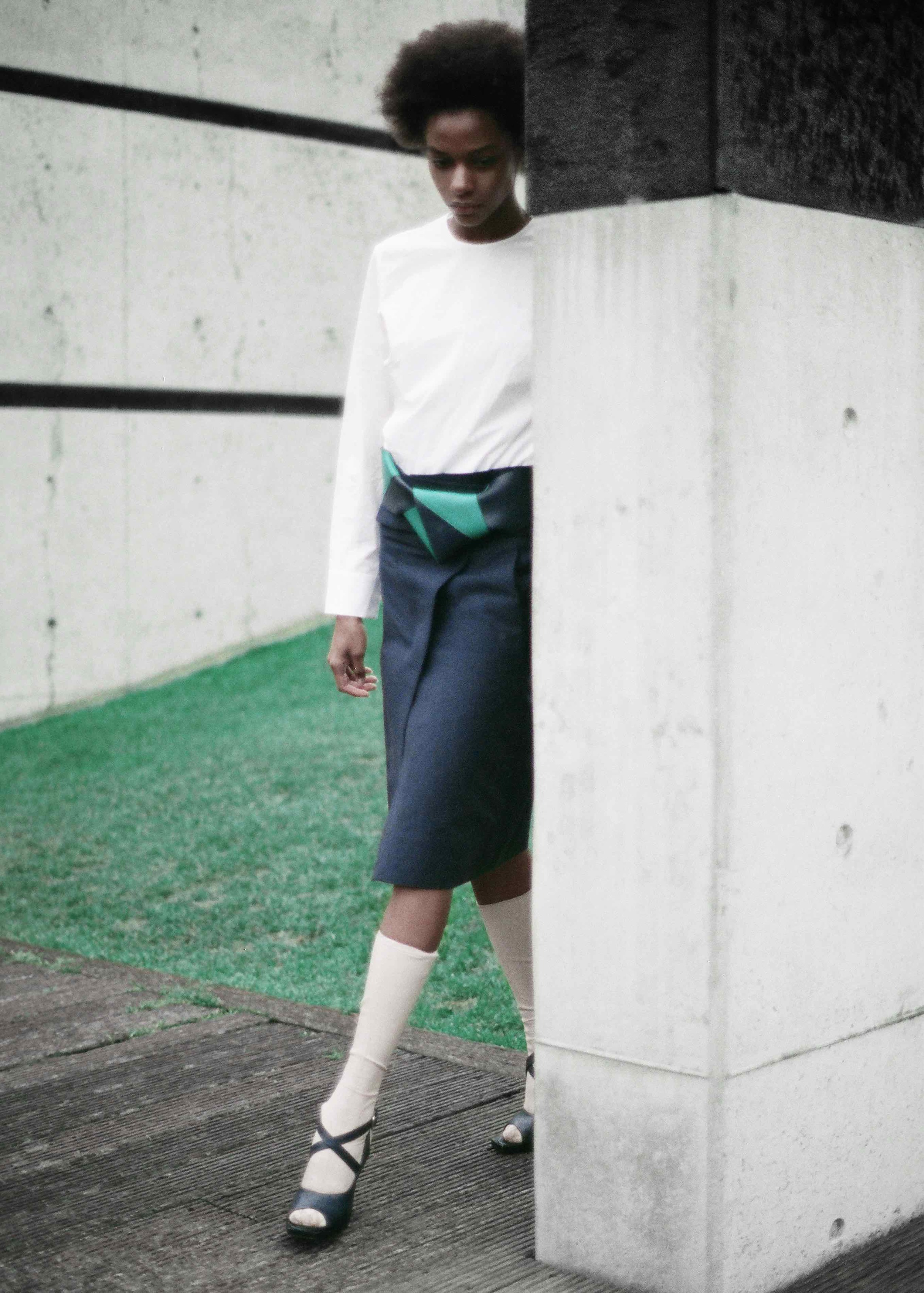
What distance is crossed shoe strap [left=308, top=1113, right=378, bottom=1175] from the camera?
8.81 ft

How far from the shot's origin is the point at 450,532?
107 inches

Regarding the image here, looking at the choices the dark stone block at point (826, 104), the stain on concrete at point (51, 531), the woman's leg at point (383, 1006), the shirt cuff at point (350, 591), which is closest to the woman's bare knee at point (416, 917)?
the woman's leg at point (383, 1006)

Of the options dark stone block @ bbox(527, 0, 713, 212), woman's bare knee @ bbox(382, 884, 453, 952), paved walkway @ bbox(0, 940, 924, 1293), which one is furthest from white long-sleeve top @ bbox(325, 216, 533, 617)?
paved walkway @ bbox(0, 940, 924, 1293)

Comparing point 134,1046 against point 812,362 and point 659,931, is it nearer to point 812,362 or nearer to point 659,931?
point 659,931

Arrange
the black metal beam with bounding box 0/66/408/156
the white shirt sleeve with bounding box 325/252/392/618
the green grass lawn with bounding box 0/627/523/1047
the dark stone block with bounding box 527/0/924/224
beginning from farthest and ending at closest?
the black metal beam with bounding box 0/66/408/156 → the green grass lawn with bounding box 0/627/523/1047 → the white shirt sleeve with bounding box 325/252/392/618 → the dark stone block with bounding box 527/0/924/224

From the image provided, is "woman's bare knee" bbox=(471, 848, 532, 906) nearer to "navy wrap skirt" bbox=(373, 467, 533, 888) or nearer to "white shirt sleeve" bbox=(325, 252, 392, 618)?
"navy wrap skirt" bbox=(373, 467, 533, 888)

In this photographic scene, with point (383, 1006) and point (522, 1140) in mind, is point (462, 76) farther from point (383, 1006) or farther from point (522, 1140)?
point (522, 1140)

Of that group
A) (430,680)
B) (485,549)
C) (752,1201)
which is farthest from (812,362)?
(752,1201)

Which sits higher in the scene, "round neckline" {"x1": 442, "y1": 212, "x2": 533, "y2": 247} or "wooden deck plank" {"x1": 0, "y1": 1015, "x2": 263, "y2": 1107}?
"round neckline" {"x1": 442, "y1": 212, "x2": 533, "y2": 247}

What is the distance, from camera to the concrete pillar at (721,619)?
7.44 ft

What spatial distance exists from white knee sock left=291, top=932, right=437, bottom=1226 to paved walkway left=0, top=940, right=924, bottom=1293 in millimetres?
143

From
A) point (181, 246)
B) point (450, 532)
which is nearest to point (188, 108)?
point (181, 246)

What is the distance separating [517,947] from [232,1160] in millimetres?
667

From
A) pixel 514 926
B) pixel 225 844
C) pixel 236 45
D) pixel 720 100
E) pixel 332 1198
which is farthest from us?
pixel 236 45
